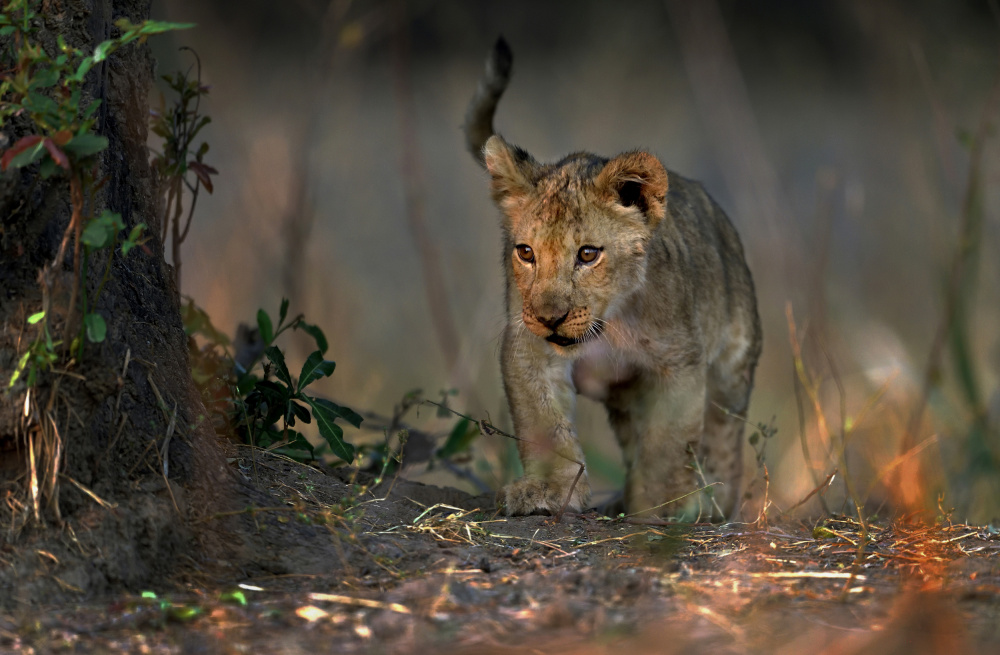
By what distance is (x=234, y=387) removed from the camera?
10.9 feet

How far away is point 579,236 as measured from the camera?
357cm

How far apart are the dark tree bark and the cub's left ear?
1.59 m

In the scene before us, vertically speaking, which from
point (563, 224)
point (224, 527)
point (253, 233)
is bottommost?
point (224, 527)

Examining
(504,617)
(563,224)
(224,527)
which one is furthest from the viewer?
(563,224)

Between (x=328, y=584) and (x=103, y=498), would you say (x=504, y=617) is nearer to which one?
(x=328, y=584)

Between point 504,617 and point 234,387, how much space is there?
152 centimetres

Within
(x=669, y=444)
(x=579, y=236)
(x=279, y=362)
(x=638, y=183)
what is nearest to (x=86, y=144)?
(x=279, y=362)

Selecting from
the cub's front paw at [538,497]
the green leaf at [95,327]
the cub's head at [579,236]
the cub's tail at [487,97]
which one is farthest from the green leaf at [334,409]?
the cub's tail at [487,97]

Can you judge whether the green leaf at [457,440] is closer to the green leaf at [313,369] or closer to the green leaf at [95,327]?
the green leaf at [313,369]

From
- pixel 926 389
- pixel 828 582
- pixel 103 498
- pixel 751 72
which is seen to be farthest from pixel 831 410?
pixel 751 72

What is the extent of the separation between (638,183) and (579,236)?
300 millimetres

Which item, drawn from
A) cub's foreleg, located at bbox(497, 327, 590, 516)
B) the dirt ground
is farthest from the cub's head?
the dirt ground

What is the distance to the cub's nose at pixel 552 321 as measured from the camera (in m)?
3.39

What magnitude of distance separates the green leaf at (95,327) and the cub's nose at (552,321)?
1503mm
